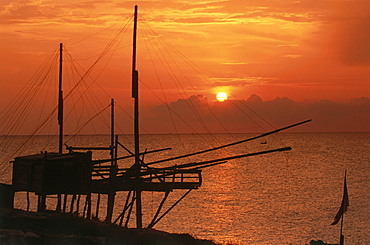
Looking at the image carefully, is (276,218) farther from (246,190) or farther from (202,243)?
(202,243)

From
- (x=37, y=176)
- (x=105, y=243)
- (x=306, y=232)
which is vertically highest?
(x=37, y=176)

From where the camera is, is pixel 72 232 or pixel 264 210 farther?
pixel 264 210

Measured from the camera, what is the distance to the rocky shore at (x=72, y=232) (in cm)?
2408

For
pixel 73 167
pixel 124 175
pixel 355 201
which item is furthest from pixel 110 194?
pixel 355 201

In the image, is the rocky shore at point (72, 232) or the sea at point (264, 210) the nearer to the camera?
the rocky shore at point (72, 232)

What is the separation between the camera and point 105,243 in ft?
80.0

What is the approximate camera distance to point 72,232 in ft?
88.1

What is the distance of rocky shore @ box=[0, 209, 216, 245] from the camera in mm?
24078

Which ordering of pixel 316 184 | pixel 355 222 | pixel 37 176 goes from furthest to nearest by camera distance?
1. pixel 316 184
2. pixel 355 222
3. pixel 37 176

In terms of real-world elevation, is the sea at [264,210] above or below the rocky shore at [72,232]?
below

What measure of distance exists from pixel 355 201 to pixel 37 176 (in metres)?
58.6

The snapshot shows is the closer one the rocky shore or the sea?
the rocky shore

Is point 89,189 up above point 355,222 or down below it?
above

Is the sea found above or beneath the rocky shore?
beneath
